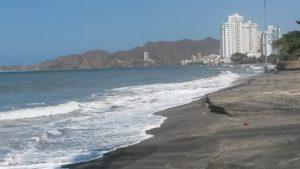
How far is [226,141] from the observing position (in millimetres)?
10055

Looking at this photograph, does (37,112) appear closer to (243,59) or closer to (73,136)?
(73,136)

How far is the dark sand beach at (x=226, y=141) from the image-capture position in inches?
296

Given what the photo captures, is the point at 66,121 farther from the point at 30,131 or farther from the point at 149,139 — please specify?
the point at 149,139

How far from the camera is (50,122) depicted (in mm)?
18594

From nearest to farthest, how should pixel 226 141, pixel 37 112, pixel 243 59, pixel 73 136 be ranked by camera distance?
pixel 226 141 → pixel 73 136 → pixel 37 112 → pixel 243 59

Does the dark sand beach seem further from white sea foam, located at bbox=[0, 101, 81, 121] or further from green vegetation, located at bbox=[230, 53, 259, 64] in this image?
green vegetation, located at bbox=[230, 53, 259, 64]

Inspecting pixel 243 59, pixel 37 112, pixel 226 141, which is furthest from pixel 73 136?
pixel 243 59

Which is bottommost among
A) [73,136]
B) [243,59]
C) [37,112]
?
[243,59]

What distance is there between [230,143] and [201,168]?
2.01 m

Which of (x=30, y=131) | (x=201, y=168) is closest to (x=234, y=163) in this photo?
(x=201, y=168)

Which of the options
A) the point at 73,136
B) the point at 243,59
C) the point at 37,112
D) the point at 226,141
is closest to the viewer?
the point at 226,141

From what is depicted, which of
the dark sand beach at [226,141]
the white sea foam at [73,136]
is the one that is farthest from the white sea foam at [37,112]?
the dark sand beach at [226,141]

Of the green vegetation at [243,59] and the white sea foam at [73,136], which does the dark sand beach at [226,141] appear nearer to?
the white sea foam at [73,136]

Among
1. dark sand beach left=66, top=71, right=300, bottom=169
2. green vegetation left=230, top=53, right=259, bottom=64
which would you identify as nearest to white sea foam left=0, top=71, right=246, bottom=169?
dark sand beach left=66, top=71, right=300, bottom=169
